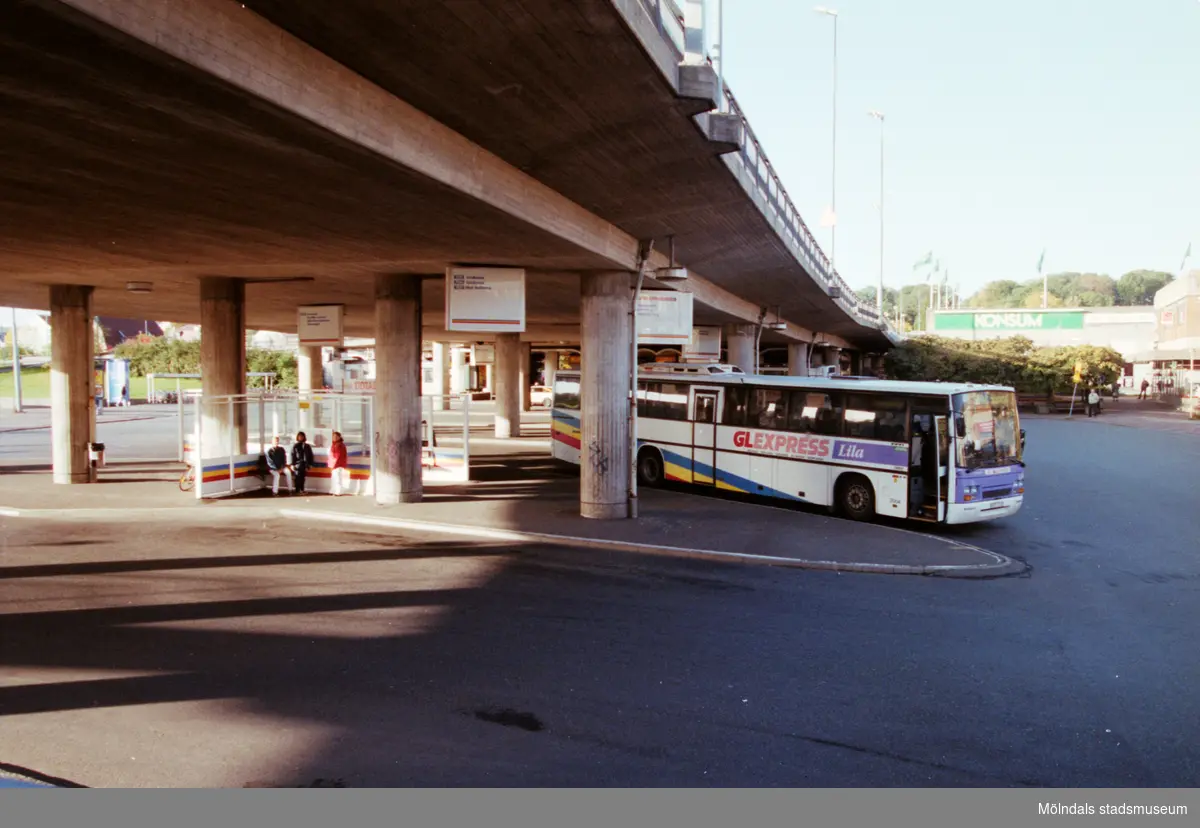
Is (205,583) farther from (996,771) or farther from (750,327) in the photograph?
(750,327)

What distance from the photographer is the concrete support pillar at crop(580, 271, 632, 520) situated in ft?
56.0

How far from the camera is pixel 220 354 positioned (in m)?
22.1

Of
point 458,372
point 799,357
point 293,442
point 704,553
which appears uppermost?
point 799,357

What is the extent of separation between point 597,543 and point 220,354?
12.9 m

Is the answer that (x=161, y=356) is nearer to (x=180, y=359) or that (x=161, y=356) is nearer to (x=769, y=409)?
(x=180, y=359)

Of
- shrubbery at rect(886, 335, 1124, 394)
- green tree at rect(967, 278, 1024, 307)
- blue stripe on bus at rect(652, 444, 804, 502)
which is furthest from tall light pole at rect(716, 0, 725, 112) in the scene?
green tree at rect(967, 278, 1024, 307)

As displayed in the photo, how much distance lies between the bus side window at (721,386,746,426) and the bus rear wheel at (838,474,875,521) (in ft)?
10.1

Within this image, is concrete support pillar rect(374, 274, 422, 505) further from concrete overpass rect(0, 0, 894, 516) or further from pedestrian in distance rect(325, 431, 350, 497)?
pedestrian in distance rect(325, 431, 350, 497)

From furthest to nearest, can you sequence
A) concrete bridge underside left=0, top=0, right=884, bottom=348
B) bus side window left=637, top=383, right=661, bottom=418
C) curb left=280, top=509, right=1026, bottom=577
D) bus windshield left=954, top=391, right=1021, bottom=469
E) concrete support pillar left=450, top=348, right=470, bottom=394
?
concrete support pillar left=450, top=348, right=470, bottom=394
bus side window left=637, top=383, right=661, bottom=418
bus windshield left=954, top=391, right=1021, bottom=469
curb left=280, top=509, right=1026, bottom=577
concrete bridge underside left=0, top=0, right=884, bottom=348

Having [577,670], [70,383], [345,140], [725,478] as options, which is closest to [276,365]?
[70,383]

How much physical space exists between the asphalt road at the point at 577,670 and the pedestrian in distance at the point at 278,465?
6143 mm

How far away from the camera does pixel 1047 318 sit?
100 meters

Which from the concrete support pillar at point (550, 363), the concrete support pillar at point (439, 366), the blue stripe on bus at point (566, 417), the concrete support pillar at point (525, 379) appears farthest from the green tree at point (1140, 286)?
the blue stripe on bus at point (566, 417)
